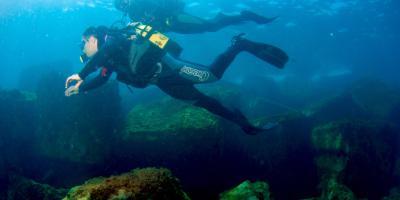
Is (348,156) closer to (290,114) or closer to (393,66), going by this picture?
(290,114)

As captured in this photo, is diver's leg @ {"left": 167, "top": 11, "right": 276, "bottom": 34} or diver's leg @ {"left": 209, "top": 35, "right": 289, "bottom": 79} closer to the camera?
diver's leg @ {"left": 209, "top": 35, "right": 289, "bottom": 79}

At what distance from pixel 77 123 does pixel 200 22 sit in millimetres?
5164

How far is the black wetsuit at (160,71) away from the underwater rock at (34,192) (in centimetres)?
238

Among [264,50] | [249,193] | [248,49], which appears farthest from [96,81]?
[249,193]

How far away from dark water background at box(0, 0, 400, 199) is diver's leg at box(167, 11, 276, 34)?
3768 millimetres

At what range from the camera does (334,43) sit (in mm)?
32938

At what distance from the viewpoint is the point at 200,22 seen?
10703mm

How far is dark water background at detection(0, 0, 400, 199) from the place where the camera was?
9.12 metres

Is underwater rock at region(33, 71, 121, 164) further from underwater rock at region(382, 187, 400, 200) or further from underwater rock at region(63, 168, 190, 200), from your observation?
underwater rock at region(382, 187, 400, 200)

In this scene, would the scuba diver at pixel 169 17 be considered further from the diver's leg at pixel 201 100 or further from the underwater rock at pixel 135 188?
the underwater rock at pixel 135 188

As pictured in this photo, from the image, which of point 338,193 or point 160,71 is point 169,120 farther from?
point 338,193

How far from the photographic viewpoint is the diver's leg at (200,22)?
1032 cm

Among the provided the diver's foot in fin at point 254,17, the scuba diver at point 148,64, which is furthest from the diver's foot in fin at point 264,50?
the diver's foot in fin at point 254,17

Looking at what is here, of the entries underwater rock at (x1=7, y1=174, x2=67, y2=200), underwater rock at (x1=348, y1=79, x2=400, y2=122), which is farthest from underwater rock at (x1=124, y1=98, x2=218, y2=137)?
underwater rock at (x1=348, y1=79, x2=400, y2=122)
